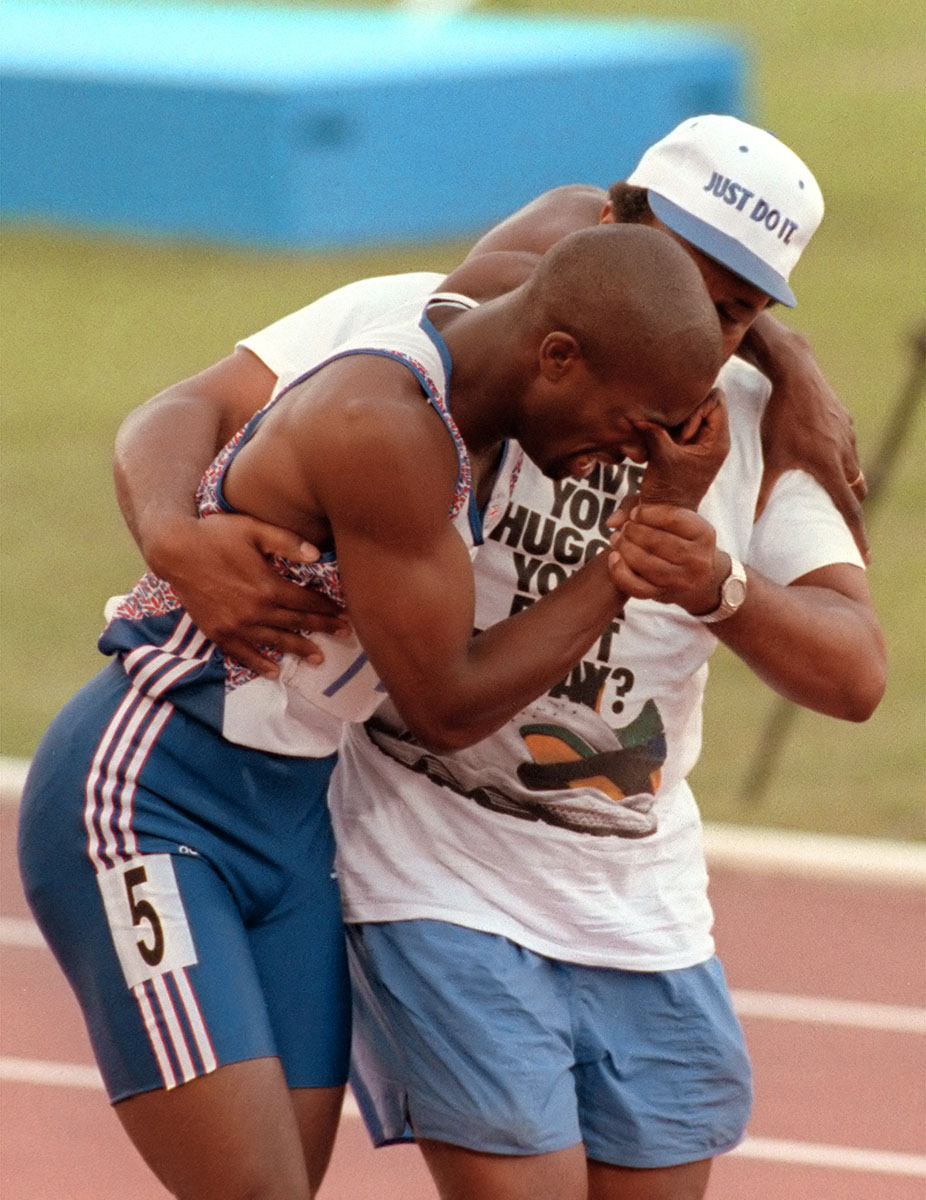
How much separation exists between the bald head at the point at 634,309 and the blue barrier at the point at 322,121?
13472 mm

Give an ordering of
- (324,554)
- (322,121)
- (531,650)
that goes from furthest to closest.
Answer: (322,121)
(324,554)
(531,650)

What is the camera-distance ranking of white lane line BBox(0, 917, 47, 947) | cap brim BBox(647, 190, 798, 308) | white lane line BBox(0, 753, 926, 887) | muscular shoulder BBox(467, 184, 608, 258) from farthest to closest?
white lane line BBox(0, 753, 926, 887)
white lane line BBox(0, 917, 47, 947)
muscular shoulder BBox(467, 184, 608, 258)
cap brim BBox(647, 190, 798, 308)

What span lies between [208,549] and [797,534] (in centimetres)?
97

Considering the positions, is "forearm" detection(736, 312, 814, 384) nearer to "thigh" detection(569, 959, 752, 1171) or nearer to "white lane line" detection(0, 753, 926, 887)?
"thigh" detection(569, 959, 752, 1171)

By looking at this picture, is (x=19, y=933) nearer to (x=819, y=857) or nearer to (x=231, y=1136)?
(x=819, y=857)

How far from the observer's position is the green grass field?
27.0ft

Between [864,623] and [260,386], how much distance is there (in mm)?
1081

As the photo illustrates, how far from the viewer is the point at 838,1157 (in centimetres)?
539

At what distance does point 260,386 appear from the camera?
379 cm

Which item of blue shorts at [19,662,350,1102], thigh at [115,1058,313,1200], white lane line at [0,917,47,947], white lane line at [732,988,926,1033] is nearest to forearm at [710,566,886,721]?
blue shorts at [19,662,350,1102]

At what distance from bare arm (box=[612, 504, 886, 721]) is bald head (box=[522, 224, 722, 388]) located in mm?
218

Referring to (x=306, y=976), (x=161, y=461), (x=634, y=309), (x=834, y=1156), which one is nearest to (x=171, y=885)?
(x=306, y=976)

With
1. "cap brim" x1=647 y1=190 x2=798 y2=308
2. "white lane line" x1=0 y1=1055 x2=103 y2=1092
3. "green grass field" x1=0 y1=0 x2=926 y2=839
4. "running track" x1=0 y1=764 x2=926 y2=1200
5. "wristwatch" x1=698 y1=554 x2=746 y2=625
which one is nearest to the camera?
"wristwatch" x1=698 y1=554 x2=746 y2=625

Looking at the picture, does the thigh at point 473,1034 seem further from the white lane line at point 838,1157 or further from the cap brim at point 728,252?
the white lane line at point 838,1157
